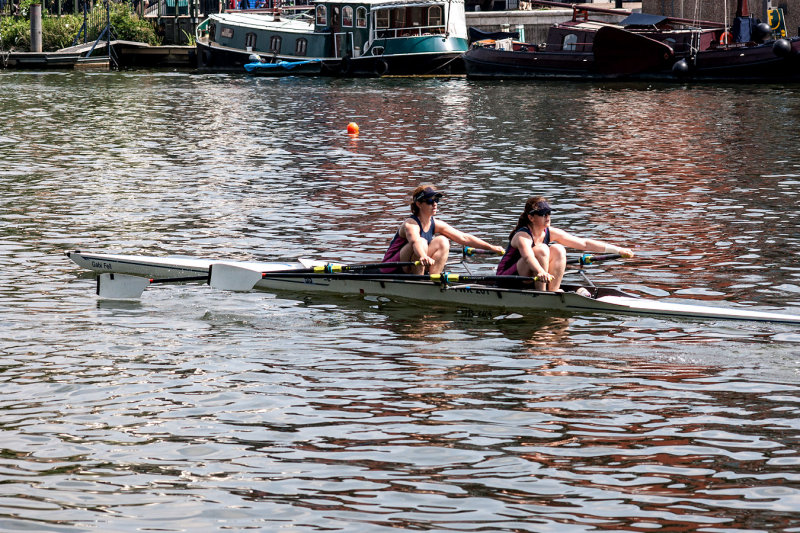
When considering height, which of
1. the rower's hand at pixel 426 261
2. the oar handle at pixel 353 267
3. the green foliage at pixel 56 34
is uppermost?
the green foliage at pixel 56 34

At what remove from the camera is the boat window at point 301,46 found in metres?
59.5

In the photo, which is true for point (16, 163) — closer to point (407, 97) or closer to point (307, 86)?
point (407, 97)

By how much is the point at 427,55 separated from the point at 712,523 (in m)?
51.0

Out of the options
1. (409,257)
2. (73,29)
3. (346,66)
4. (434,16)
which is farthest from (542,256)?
(73,29)

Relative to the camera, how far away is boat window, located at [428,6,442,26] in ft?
188

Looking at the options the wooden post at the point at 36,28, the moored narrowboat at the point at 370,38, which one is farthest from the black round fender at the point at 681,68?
the wooden post at the point at 36,28

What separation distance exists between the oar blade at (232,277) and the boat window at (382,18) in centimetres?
4399

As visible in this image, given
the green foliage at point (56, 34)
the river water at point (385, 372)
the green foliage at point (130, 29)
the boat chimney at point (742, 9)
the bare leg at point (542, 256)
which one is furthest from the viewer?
the green foliage at point (56, 34)

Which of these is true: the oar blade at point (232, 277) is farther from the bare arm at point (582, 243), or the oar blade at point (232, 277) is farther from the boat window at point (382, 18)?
the boat window at point (382, 18)

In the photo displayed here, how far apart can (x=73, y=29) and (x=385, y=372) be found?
215 feet

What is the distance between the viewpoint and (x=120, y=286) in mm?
14875

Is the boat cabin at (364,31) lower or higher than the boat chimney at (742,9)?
lower

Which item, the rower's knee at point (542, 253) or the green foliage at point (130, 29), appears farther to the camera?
the green foliage at point (130, 29)

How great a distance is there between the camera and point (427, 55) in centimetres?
5750
